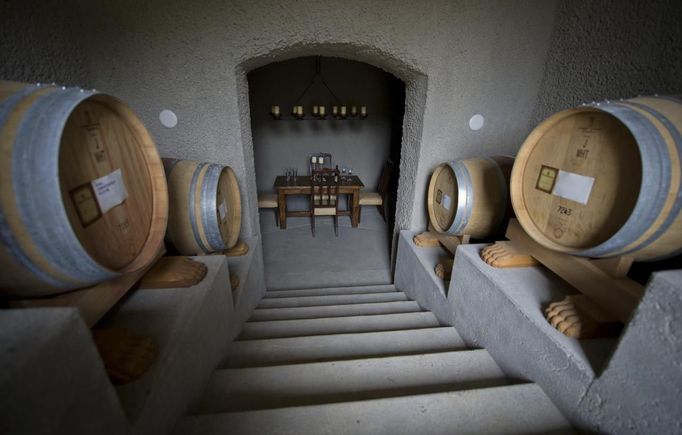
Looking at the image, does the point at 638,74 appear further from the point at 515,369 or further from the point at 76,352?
the point at 76,352

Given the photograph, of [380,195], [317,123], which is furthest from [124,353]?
[317,123]

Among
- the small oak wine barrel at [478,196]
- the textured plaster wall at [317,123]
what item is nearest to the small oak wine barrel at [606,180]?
the small oak wine barrel at [478,196]

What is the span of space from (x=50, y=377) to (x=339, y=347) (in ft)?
4.59

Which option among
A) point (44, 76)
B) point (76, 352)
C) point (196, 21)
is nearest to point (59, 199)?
point (76, 352)

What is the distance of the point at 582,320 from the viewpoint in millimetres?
1143

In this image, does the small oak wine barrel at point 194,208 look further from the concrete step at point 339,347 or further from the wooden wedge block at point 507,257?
the wooden wedge block at point 507,257

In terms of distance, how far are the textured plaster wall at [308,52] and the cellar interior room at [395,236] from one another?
16 mm

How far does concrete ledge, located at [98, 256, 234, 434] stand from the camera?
90cm

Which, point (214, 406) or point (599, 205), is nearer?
point (599, 205)

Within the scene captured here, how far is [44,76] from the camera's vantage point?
1606 millimetres

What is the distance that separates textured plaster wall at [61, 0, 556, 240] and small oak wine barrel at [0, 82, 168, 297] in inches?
50.8

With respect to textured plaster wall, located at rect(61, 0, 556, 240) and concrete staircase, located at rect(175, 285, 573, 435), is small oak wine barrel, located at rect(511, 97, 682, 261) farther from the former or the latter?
textured plaster wall, located at rect(61, 0, 556, 240)

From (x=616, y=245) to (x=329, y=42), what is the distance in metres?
2.12

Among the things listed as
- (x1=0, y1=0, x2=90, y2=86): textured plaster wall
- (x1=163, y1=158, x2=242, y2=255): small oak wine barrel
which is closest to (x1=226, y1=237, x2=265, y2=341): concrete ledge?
(x1=163, y1=158, x2=242, y2=255): small oak wine barrel
